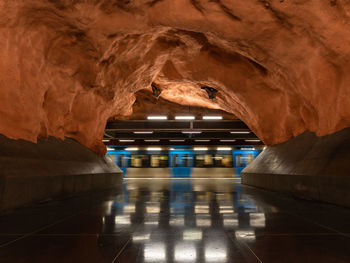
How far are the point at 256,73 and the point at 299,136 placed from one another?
2.69 meters

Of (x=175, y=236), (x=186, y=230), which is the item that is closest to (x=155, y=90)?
(x=186, y=230)

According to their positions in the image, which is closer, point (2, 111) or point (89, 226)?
point (89, 226)

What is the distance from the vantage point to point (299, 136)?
25.6 feet

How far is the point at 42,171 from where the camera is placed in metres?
4.88

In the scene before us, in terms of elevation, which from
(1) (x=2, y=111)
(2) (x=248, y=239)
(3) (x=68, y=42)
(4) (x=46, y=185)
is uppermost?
(3) (x=68, y=42)

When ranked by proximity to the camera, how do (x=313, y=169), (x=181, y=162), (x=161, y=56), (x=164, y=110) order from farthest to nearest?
A: (x=181, y=162) < (x=164, y=110) < (x=161, y=56) < (x=313, y=169)

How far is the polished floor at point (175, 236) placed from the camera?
194 centimetres

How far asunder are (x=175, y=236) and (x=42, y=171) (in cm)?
366

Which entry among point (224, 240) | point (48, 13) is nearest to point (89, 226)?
point (224, 240)

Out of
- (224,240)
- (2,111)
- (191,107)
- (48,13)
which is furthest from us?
(191,107)

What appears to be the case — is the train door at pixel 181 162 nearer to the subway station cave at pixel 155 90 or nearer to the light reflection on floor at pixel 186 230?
the subway station cave at pixel 155 90

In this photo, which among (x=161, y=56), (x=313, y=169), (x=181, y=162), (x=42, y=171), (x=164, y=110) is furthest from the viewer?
(x=181, y=162)

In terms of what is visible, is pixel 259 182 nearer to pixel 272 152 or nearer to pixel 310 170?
pixel 272 152

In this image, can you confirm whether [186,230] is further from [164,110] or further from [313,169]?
[164,110]
